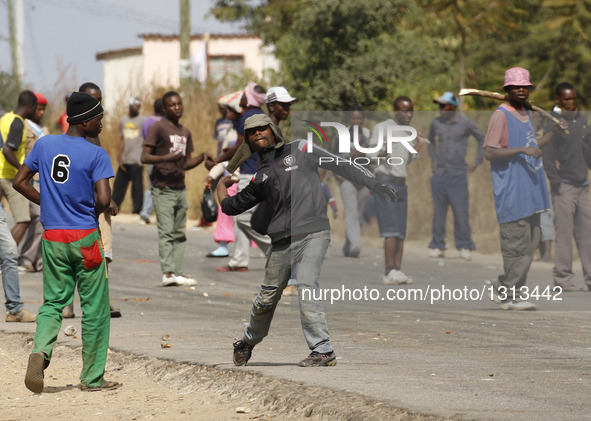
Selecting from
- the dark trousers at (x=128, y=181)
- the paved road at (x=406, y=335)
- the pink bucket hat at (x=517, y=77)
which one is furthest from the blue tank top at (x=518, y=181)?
the dark trousers at (x=128, y=181)

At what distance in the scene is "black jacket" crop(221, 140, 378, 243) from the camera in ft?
23.1

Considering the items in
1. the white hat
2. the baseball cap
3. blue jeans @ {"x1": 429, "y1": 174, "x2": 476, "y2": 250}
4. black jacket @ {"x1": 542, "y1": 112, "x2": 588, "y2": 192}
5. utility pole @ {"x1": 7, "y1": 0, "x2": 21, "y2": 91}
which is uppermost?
the white hat

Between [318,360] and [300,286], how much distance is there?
469 millimetres

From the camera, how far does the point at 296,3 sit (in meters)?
24.7

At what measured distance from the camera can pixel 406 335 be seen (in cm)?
866

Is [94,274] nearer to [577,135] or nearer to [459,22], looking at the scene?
[577,135]

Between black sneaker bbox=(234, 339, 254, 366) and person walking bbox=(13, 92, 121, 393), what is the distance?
83cm

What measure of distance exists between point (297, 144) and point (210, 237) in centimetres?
962

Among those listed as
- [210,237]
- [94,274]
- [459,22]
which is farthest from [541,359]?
[459,22]

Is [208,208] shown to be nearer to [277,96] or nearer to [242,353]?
[277,96]

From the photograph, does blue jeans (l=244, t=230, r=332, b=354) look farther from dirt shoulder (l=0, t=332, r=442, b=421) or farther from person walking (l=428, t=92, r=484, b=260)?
person walking (l=428, t=92, r=484, b=260)

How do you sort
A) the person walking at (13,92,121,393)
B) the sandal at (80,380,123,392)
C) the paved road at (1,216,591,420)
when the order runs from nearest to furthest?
1. the paved road at (1,216,591,420)
2. the person walking at (13,92,121,393)
3. the sandal at (80,380,123,392)

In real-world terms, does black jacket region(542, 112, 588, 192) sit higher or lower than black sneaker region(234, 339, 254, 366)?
higher

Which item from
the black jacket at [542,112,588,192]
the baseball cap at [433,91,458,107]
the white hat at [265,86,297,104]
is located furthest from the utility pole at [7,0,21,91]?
the black jacket at [542,112,588,192]
